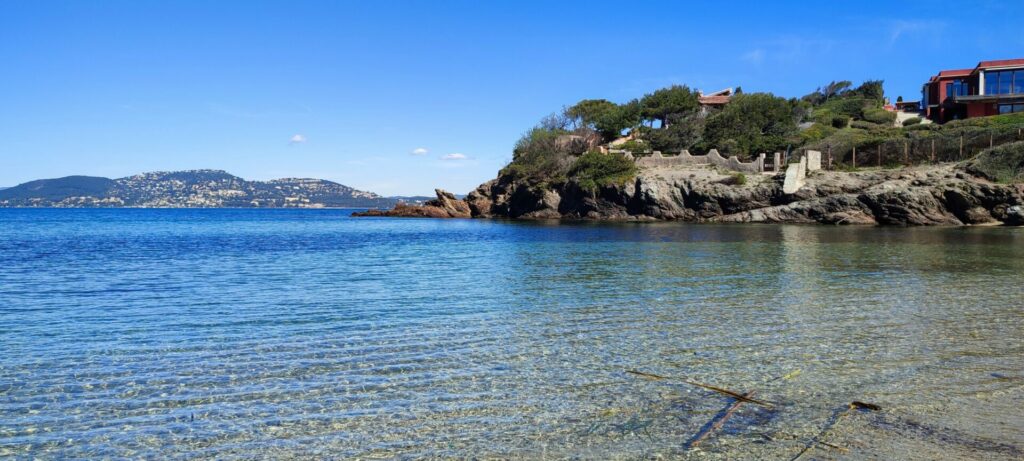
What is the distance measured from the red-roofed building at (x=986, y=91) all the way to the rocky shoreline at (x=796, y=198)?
21.7m

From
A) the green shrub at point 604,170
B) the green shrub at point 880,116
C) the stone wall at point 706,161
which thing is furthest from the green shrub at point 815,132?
the green shrub at point 604,170

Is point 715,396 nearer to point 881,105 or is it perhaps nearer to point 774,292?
point 774,292

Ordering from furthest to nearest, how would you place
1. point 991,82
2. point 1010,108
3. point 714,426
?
1. point 991,82
2. point 1010,108
3. point 714,426

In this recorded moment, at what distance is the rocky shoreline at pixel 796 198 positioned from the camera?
4331 cm

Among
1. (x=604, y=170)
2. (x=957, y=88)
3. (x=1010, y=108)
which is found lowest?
(x=604, y=170)

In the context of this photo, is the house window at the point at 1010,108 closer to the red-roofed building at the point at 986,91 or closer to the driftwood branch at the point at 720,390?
the red-roofed building at the point at 986,91

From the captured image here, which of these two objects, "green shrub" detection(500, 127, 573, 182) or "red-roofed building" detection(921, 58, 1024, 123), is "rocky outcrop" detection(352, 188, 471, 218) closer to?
"green shrub" detection(500, 127, 573, 182)

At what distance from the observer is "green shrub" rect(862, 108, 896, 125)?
237 ft

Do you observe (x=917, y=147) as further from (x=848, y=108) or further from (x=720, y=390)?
(x=720, y=390)

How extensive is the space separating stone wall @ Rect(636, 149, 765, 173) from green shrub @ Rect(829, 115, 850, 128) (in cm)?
2276

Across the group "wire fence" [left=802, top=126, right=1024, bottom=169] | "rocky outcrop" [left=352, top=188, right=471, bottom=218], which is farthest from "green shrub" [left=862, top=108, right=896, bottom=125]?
"rocky outcrop" [left=352, top=188, right=471, bottom=218]

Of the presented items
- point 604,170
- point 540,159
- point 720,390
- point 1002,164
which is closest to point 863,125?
point 1002,164

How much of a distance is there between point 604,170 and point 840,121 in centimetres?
3305

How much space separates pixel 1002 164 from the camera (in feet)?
144
